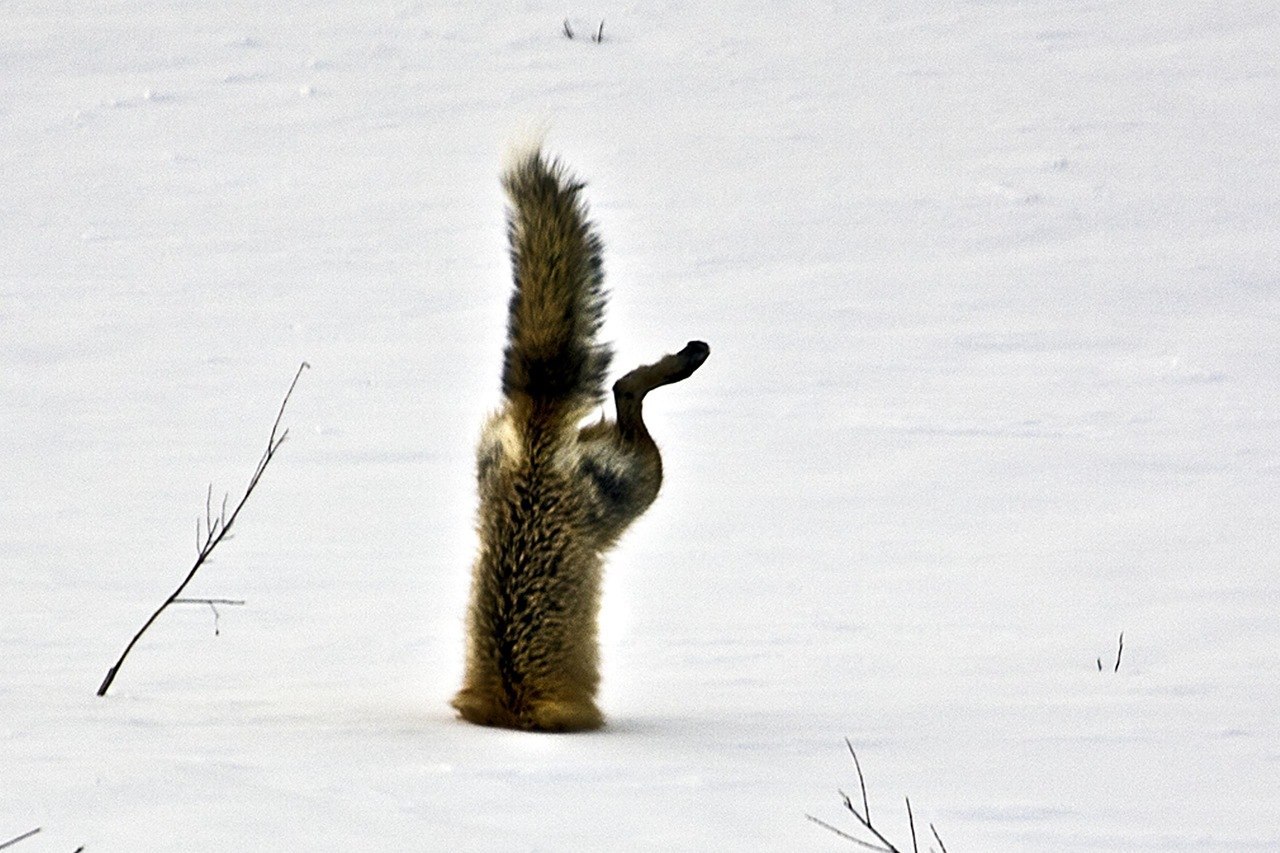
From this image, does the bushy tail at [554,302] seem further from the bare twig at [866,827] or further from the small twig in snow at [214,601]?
the bare twig at [866,827]

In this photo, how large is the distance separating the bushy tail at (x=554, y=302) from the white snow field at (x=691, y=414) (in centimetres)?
24

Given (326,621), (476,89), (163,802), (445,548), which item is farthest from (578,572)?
(476,89)

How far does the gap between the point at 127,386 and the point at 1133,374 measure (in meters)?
4.89

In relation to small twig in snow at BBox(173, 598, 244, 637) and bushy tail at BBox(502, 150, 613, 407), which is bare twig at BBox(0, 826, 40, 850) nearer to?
small twig in snow at BBox(173, 598, 244, 637)

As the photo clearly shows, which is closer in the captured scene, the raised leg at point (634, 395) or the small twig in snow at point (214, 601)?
the small twig in snow at point (214, 601)

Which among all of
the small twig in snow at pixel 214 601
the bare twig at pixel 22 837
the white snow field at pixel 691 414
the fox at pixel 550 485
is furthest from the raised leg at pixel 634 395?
the bare twig at pixel 22 837

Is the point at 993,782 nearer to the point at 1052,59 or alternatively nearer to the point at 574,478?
the point at 574,478

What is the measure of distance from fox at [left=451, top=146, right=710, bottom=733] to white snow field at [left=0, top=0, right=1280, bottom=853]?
0.19 m

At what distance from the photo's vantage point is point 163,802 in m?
3.69

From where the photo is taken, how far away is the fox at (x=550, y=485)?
497 centimetres

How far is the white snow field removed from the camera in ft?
14.3

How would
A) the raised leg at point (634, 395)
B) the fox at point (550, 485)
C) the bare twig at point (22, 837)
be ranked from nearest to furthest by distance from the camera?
the bare twig at point (22, 837) → the fox at point (550, 485) → the raised leg at point (634, 395)

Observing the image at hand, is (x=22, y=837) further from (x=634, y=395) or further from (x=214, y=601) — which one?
(x=214, y=601)

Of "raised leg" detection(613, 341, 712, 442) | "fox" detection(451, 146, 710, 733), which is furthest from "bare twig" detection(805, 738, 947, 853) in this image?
"raised leg" detection(613, 341, 712, 442)
